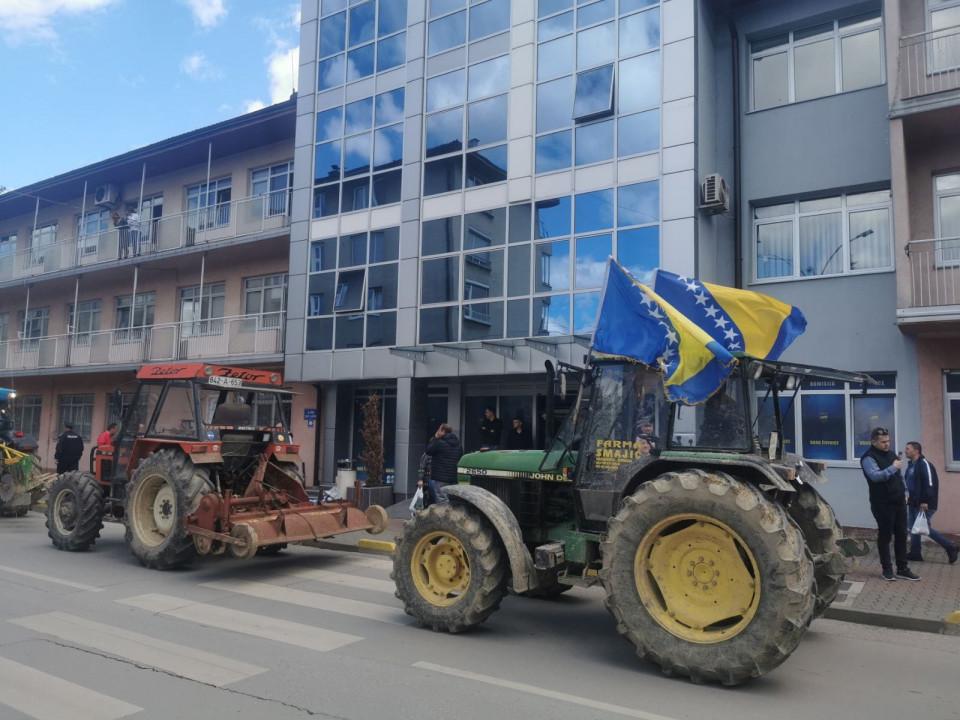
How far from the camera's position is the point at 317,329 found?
19156 millimetres

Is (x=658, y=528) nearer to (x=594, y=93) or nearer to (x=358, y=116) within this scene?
(x=594, y=93)

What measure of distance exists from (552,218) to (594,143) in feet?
5.80

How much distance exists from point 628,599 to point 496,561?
1.26 meters

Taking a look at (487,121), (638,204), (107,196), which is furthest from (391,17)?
(107,196)

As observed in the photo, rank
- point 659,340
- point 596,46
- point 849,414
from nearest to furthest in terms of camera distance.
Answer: point 659,340 < point 849,414 < point 596,46

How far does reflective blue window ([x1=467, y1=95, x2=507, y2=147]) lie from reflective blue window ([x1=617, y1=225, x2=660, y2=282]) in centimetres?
402

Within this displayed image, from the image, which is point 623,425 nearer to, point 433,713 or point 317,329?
point 433,713

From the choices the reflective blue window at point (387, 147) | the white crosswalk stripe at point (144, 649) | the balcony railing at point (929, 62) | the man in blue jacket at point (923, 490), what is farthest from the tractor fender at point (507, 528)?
the reflective blue window at point (387, 147)

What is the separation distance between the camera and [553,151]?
15930 mm

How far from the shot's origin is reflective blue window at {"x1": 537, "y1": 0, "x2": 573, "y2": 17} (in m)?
16.1

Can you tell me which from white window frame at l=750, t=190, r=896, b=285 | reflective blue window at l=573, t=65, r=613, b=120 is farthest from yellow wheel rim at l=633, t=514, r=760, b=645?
reflective blue window at l=573, t=65, r=613, b=120

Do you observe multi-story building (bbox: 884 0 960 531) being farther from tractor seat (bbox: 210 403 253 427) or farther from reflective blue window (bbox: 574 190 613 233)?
tractor seat (bbox: 210 403 253 427)

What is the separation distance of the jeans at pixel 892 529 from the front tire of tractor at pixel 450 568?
5.53m

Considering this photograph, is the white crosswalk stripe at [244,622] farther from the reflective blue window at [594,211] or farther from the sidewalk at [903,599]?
the reflective blue window at [594,211]
